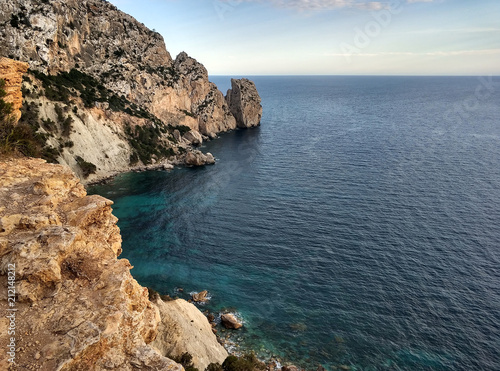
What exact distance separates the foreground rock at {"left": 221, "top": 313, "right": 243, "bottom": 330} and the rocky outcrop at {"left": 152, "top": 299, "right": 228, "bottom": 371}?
2567 millimetres

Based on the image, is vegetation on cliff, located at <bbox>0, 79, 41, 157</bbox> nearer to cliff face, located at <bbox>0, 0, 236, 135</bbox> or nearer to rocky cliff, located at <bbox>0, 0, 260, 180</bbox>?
rocky cliff, located at <bbox>0, 0, 260, 180</bbox>

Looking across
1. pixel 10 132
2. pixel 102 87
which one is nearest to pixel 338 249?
pixel 10 132

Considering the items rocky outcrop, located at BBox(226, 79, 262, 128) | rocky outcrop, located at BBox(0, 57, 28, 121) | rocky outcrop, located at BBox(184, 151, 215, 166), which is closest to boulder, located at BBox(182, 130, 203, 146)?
rocky outcrop, located at BBox(184, 151, 215, 166)

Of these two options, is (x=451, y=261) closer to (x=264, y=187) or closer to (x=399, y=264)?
(x=399, y=264)

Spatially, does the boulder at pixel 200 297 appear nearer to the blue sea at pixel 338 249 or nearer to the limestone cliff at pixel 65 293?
the blue sea at pixel 338 249

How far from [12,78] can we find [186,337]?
85.2 feet

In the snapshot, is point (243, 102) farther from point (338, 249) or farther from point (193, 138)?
point (338, 249)

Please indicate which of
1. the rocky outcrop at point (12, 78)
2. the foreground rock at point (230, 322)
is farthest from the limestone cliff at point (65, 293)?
the foreground rock at point (230, 322)

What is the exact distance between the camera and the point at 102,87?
90.8m

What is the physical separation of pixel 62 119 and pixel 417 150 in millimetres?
94487

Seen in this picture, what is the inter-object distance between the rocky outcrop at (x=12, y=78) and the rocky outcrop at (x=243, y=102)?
115340mm

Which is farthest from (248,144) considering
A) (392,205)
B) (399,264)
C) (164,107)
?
(399,264)

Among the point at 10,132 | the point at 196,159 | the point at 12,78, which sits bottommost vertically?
the point at 196,159

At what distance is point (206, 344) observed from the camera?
1177 inches
